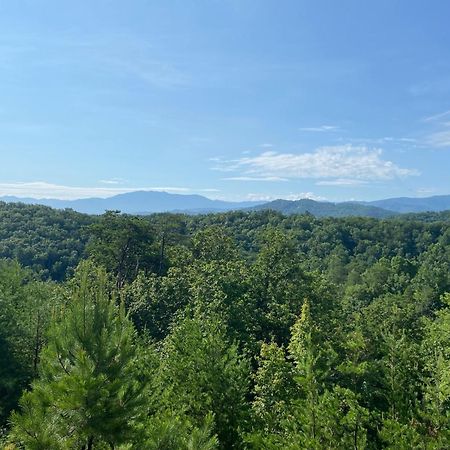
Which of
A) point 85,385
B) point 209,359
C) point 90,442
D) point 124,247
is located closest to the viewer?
point 85,385

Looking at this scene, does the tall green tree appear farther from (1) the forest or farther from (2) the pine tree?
(2) the pine tree

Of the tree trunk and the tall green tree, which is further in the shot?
the tall green tree

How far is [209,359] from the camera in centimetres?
1394

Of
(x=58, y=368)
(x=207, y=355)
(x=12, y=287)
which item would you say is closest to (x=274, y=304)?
(x=207, y=355)

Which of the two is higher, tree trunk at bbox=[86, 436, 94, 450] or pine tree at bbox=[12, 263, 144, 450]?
pine tree at bbox=[12, 263, 144, 450]

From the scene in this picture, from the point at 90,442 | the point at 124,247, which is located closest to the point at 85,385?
the point at 90,442

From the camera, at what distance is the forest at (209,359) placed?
9.02 meters

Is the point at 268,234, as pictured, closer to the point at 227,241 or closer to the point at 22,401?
the point at 227,241

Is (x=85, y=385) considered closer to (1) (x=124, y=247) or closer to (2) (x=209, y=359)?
(2) (x=209, y=359)

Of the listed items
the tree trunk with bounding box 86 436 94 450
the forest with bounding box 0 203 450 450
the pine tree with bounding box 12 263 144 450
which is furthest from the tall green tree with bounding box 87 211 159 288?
the tree trunk with bounding box 86 436 94 450

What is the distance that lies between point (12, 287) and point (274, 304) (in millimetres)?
14172

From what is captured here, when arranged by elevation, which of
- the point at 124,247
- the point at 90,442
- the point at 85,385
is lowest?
the point at 90,442

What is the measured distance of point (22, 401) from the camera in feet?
26.9

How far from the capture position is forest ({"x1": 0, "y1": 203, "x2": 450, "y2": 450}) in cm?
902
